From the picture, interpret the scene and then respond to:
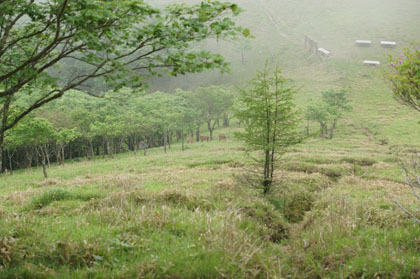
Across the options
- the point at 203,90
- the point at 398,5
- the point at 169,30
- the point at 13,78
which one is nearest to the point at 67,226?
the point at 13,78

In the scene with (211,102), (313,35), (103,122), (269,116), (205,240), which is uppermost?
(313,35)

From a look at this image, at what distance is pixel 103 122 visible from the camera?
159 ft

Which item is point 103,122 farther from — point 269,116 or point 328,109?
point 269,116

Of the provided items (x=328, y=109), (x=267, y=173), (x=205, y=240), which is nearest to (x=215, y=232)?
(x=205, y=240)

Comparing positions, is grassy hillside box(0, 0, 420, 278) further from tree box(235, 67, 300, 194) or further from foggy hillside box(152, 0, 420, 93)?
foggy hillside box(152, 0, 420, 93)

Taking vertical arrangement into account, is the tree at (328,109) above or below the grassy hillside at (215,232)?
above

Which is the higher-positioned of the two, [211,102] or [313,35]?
[313,35]

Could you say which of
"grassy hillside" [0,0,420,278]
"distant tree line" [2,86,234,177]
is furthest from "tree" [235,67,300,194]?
"distant tree line" [2,86,234,177]

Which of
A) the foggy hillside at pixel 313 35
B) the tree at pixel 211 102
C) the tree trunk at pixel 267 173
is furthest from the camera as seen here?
the foggy hillside at pixel 313 35

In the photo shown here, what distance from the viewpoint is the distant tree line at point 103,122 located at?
38.7 m

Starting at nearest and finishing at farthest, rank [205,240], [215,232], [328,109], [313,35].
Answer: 1. [205,240]
2. [215,232]
3. [328,109]
4. [313,35]

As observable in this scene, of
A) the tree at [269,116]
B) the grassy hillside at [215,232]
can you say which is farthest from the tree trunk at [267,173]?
the grassy hillside at [215,232]

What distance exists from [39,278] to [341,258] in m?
5.72

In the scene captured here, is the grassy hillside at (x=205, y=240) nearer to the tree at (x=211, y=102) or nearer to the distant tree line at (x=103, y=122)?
the distant tree line at (x=103, y=122)
